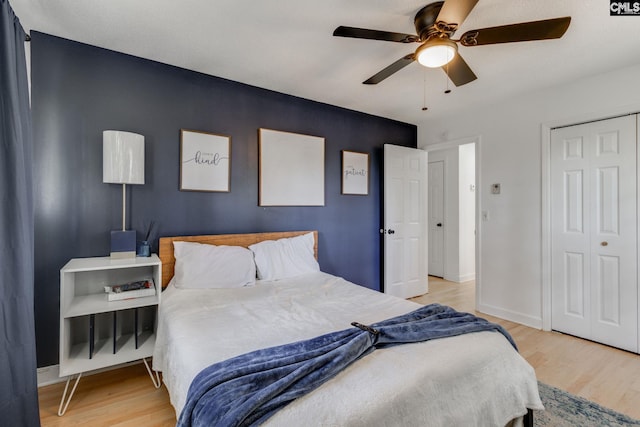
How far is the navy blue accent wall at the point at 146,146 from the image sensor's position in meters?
2.14

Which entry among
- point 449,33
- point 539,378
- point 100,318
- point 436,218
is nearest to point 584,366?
point 539,378

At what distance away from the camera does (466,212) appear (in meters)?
5.17

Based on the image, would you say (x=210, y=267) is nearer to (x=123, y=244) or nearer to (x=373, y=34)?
(x=123, y=244)

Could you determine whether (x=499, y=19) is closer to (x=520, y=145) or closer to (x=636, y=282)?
(x=520, y=145)

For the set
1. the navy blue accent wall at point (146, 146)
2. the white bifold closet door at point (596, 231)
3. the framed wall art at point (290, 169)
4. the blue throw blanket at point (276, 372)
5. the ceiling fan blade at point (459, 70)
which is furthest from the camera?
the framed wall art at point (290, 169)

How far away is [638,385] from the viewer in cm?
214

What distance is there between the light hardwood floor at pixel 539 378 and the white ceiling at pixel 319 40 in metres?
2.51

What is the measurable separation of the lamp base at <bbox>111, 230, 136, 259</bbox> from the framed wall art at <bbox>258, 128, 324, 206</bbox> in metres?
1.19

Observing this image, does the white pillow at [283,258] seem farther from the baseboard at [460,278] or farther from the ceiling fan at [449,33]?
the baseboard at [460,278]

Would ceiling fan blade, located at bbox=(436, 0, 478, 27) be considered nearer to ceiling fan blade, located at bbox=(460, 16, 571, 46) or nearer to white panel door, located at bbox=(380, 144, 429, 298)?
ceiling fan blade, located at bbox=(460, 16, 571, 46)

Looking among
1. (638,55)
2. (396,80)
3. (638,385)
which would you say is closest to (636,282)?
(638,385)

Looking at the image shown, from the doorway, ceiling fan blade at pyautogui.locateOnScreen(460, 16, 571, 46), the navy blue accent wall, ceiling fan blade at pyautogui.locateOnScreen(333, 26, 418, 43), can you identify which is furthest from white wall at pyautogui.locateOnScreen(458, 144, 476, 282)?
ceiling fan blade at pyautogui.locateOnScreen(333, 26, 418, 43)

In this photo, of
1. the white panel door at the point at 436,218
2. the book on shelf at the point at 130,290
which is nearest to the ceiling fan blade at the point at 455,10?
the book on shelf at the point at 130,290

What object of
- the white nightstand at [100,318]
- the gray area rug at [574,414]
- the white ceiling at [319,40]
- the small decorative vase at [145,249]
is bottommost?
the gray area rug at [574,414]
